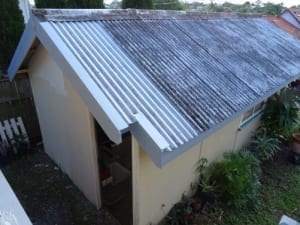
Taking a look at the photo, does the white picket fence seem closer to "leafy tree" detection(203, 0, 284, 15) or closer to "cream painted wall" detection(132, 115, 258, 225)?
"cream painted wall" detection(132, 115, 258, 225)

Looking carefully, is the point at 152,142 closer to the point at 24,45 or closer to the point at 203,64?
the point at 203,64

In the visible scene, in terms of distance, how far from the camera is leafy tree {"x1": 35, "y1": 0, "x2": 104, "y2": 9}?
855 cm

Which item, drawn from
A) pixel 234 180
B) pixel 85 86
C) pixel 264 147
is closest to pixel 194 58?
pixel 85 86

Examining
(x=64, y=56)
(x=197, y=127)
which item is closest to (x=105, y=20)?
(x=64, y=56)

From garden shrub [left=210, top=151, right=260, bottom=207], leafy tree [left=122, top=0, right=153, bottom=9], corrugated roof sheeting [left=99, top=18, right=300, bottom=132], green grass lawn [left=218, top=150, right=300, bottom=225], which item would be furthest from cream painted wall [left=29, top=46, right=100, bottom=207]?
leafy tree [left=122, top=0, right=153, bottom=9]

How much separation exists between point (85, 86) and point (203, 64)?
2.56 metres

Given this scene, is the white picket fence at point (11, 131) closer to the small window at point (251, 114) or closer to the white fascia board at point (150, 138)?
the white fascia board at point (150, 138)

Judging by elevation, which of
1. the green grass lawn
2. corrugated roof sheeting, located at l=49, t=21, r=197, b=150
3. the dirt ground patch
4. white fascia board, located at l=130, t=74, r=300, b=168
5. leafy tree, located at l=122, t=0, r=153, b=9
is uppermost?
leafy tree, located at l=122, t=0, r=153, b=9

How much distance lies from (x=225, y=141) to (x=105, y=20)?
3.74m

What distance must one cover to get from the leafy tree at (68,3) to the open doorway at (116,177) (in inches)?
224

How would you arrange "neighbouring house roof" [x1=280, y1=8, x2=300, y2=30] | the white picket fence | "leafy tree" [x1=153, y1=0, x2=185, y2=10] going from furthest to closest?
"leafy tree" [x1=153, y1=0, x2=185, y2=10], "neighbouring house roof" [x1=280, y1=8, x2=300, y2=30], the white picket fence

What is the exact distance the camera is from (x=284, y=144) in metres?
7.52

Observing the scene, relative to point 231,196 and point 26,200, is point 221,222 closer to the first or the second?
point 231,196

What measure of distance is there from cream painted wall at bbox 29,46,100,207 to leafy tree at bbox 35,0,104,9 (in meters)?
4.41
